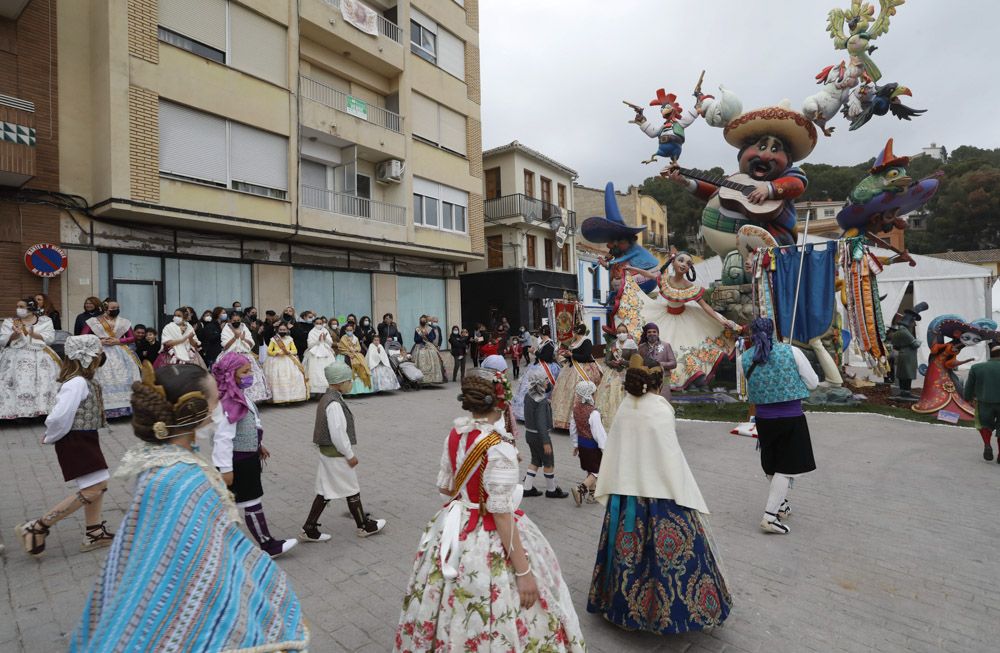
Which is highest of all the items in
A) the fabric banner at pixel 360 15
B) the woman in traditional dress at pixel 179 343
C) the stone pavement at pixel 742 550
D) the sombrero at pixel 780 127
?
the fabric banner at pixel 360 15

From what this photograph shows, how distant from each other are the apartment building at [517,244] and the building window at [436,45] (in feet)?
21.8

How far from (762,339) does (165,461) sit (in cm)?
493

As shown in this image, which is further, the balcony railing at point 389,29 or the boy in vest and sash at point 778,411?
the balcony railing at point 389,29

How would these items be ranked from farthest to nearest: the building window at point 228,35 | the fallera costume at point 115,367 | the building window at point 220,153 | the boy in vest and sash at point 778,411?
the building window at point 228,35 → the building window at point 220,153 → the fallera costume at point 115,367 → the boy in vest and sash at point 778,411

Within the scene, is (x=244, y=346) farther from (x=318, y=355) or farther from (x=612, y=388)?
(x=612, y=388)

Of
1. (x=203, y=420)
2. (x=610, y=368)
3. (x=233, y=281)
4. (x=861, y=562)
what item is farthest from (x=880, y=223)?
(x=233, y=281)

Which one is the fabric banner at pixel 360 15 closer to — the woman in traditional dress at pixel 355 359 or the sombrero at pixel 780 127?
the woman in traditional dress at pixel 355 359

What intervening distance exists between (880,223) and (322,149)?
1594 centimetres

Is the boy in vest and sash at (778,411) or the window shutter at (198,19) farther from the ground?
the window shutter at (198,19)

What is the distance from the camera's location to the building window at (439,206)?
65.5 ft

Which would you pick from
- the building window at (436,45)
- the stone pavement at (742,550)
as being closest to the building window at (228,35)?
the building window at (436,45)

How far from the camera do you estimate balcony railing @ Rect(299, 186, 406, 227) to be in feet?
54.5

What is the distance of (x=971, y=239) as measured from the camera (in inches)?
1672

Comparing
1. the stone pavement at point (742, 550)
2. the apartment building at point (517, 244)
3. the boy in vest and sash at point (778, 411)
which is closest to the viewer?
the stone pavement at point (742, 550)
